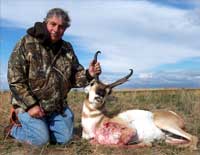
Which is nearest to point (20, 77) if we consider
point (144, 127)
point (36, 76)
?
point (36, 76)

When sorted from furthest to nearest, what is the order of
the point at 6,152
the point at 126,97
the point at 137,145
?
the point at 126,97
the point at 137,145
the point at 6,152

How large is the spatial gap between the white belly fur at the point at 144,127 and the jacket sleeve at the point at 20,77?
1.53 meters

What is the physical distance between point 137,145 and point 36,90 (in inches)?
69.1

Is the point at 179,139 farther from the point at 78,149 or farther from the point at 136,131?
the point at 78,149

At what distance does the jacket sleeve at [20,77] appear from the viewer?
718 cm

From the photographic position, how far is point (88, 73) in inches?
305

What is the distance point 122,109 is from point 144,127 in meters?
2.92

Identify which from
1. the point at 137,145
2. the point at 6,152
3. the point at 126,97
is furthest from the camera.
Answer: the point at 126,97

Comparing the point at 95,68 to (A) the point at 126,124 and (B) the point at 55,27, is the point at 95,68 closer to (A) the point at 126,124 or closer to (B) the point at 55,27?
(B) the point at 55,27

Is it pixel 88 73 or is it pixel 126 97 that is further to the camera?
pixel 126 97

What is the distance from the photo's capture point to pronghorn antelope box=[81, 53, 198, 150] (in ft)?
24.4

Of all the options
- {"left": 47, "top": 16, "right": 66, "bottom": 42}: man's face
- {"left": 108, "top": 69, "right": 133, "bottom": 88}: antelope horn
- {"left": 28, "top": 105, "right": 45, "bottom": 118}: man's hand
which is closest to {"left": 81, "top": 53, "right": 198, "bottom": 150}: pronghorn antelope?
{"left": 108, "top": 69, "right": 133, "bottom": 88}: antelope horn

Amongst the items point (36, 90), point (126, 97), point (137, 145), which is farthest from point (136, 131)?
point (126, 97)

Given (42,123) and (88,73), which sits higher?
(88,73)
